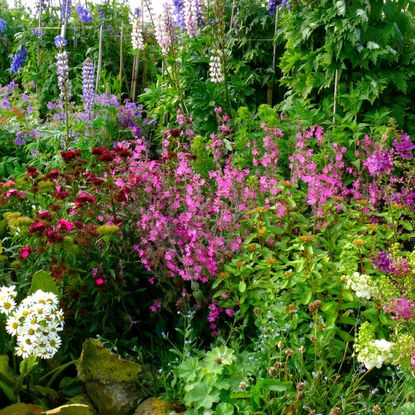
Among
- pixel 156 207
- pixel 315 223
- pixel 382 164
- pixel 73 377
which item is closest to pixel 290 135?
pixel 382 164

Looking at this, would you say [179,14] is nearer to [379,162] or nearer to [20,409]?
[379,162]

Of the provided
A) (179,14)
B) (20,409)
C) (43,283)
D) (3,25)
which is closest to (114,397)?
(20,409)

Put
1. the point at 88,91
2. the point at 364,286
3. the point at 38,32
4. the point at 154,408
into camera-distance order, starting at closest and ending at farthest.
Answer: the point at 364,286
the point at 154,408
the point at 88,91
the point at 38,32

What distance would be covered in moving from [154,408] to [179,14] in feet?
15.9

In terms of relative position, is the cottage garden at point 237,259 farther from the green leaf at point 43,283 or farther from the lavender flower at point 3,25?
the lavender flower at point 3,25

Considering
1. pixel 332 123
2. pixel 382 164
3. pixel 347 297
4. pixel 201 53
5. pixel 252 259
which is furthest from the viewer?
pixel 201 53

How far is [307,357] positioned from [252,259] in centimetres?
59

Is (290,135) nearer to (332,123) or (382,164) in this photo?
(332,123)

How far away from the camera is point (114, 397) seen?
9.87ft

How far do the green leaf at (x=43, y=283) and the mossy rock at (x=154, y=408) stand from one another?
2.33 feet

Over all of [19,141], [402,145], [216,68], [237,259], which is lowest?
[237,259]

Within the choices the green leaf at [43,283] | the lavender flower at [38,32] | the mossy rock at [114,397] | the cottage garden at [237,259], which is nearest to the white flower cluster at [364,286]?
the cottage garden at [237,259]

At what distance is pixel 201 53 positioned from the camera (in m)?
5.97

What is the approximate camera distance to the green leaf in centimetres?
304
